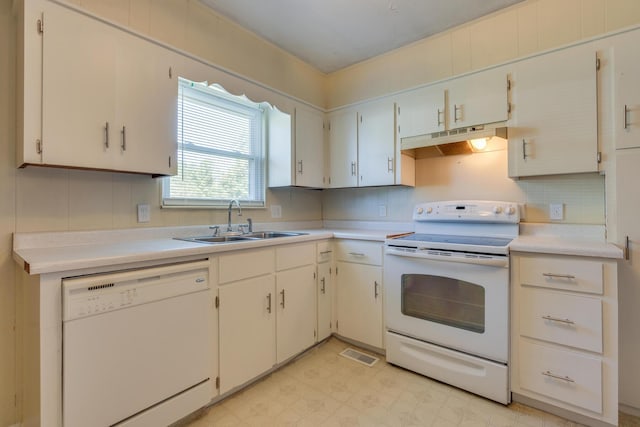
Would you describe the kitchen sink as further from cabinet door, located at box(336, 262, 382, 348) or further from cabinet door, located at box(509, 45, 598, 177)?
cabinet door, located at box(509, 45, 598, 177)

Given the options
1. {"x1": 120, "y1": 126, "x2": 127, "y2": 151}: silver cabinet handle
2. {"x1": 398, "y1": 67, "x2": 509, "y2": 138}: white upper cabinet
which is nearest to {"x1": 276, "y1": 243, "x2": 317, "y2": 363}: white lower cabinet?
{"x1": 120, "y1": 126, "x2": 127, "y2": 151}: silver cabinet handle

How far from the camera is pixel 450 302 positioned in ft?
6.65

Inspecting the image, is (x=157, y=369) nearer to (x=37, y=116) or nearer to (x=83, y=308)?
(x=83, y=308)

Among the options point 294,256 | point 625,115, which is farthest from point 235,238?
point 625,115

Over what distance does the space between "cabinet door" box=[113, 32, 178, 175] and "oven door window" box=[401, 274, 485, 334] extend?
1.84 m

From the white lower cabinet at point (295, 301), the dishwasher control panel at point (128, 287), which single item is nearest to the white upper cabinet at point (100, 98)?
the dishwasher control panel at point (128, 287)

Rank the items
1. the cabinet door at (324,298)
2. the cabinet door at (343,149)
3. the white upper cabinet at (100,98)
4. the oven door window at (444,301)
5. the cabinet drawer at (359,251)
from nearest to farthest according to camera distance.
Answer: the white upper cabinet at (100,98) → the oven door window at (444,301) → the cabinet drawer at (359,251) → the cabinet door at (324,298) → the cabinet door at (343,149)

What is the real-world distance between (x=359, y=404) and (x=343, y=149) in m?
2.18

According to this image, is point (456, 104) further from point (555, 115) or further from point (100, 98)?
point (100, 98)

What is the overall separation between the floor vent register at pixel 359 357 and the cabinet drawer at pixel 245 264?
0.99 metres

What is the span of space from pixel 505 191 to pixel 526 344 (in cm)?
114

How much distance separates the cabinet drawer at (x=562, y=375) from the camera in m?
1.59

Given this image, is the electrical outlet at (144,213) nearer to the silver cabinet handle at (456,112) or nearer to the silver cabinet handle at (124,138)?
the silver cabinet handle at (124,138)

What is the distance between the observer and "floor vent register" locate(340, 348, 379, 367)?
2316mm
